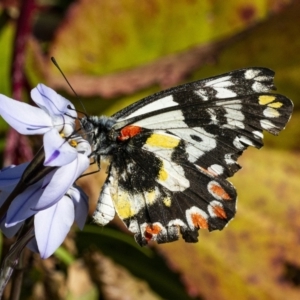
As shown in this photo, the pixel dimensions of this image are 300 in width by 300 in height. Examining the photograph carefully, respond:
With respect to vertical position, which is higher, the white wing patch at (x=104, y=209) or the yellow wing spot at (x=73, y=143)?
the yellow wing spot at (x=73, y=143)

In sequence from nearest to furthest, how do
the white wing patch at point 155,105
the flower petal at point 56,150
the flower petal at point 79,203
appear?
Answer: the flower petal at point 56,150
the flower petal at point 79,203
the white wing patch at point 155,105

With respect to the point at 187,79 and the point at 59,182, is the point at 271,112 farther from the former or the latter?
the point at 187,79

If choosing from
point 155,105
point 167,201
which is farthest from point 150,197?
point 155,105

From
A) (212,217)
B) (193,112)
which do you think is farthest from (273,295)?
(193,112)

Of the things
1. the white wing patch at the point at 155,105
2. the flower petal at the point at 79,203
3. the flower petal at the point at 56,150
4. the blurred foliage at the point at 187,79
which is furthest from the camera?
the blurred foliage at the point at 187,79

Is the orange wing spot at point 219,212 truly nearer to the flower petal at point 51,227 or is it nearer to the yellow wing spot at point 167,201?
the yellow wing spot at point 167,201

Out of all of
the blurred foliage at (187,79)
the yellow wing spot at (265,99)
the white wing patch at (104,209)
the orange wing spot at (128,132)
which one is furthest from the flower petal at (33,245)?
the blurred foliage at (187,79)

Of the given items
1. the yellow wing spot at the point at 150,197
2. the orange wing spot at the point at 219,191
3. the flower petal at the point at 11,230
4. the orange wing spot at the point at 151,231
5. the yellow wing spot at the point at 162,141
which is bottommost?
the orange wing spot at the point at 219,191

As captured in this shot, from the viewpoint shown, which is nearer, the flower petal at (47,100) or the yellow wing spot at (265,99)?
the flower petal at (47,100)
